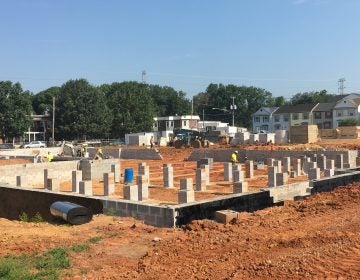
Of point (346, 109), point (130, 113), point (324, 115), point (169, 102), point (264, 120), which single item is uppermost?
point (169, 102)

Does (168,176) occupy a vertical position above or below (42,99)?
below

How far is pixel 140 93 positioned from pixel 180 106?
3173 centimetres

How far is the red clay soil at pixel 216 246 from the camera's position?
6500mm

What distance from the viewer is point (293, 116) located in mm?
86375

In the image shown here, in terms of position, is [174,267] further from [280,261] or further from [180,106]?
[180,106]

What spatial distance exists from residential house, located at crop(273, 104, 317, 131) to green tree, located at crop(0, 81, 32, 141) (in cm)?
4564

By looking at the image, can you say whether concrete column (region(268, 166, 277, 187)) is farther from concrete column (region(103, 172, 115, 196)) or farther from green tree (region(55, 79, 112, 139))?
green tree (region(55, 79, 112, 139))

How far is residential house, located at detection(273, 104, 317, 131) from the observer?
84625mm

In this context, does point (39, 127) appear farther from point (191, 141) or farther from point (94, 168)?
point (94, 168)

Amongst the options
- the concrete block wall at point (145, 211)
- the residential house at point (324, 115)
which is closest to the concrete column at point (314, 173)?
the concrete block wall at point (145, 211)

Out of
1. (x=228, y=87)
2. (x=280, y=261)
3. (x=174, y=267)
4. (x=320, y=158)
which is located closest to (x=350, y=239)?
(x=280, y=261)

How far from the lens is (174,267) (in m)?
6.91

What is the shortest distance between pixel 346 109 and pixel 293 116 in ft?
34.3

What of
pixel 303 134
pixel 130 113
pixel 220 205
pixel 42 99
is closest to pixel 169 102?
pixel 42 99
